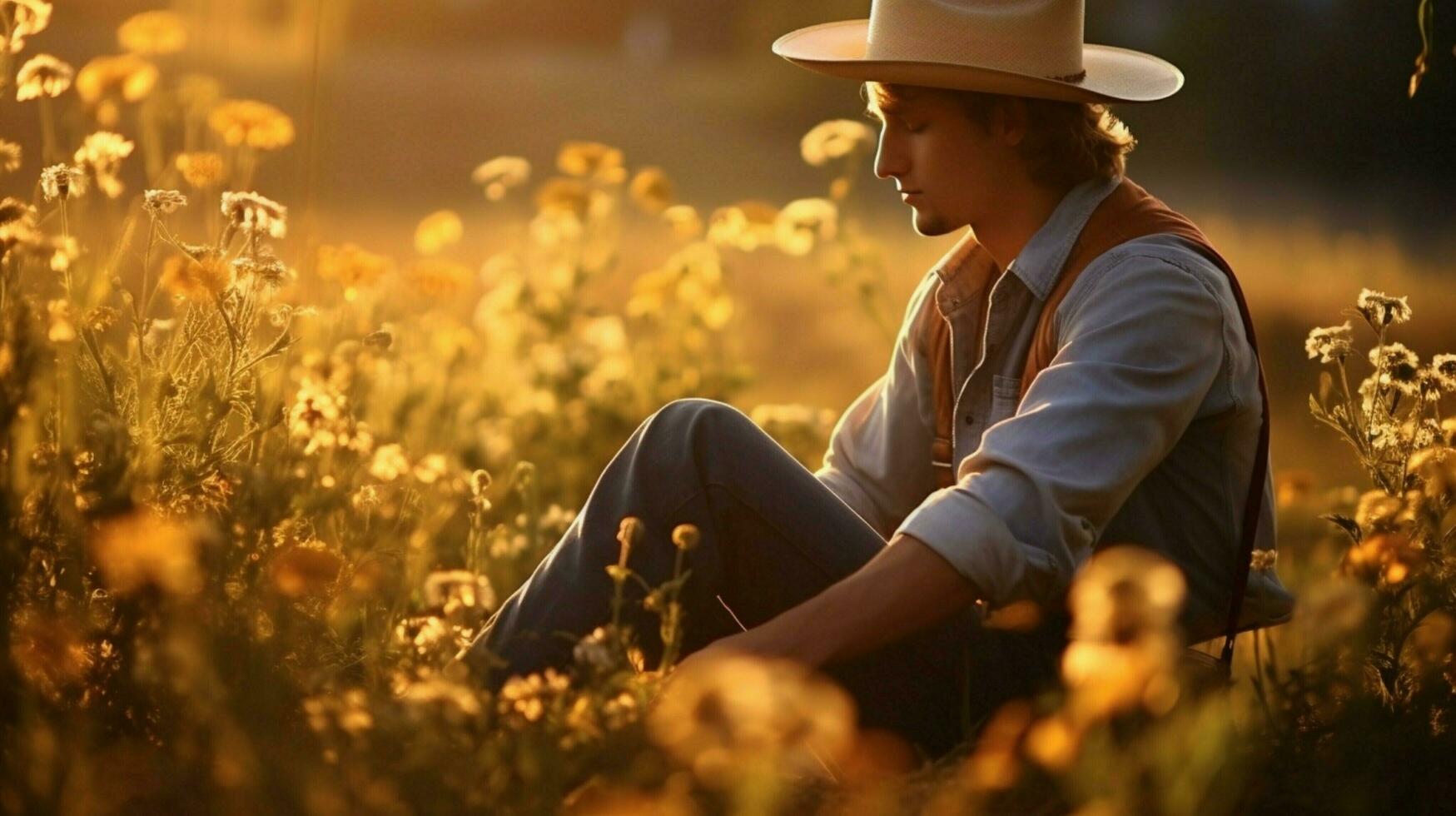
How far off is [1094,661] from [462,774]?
0.68 m

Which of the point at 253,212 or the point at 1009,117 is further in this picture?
the point at 1009,117

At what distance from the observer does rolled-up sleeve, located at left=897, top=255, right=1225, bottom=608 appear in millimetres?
2240

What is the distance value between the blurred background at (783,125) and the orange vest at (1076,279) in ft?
3.92

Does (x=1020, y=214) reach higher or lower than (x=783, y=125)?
higher

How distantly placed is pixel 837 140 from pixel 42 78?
6.80ft

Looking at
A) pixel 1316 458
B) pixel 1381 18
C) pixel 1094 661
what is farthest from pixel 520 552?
pixel 1381 18

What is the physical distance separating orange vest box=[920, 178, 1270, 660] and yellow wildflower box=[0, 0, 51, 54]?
1.55 metres

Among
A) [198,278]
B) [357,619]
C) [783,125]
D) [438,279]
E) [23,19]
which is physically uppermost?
[23,19]

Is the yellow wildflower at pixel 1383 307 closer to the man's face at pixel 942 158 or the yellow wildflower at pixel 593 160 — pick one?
the man's face at pixel 942 158

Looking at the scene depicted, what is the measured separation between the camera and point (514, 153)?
12.9 meters

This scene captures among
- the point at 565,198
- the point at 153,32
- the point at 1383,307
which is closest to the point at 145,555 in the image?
the point at 153,32

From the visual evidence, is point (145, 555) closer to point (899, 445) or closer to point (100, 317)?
point (100, 317)

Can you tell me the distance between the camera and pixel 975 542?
7.26 ft

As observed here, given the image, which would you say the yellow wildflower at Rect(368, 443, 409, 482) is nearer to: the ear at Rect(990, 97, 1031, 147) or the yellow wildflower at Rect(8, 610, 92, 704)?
the yellow wildflower at Rect(8, 610, 92, 704)
